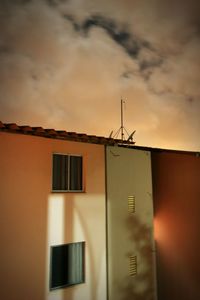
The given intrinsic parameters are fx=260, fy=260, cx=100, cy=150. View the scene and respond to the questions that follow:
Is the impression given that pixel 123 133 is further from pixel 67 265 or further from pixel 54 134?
pixel 67 265

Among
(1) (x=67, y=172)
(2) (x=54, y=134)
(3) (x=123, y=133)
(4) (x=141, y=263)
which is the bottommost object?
(4) (x=141, y=263)

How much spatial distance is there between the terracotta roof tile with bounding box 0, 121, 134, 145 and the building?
0.02 metres

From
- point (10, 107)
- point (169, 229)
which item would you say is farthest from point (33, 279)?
point (169, 229)

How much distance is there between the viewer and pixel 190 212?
243 inches

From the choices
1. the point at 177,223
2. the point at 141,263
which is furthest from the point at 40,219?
the point at 177,223

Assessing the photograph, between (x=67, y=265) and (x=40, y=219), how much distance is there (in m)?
1.05

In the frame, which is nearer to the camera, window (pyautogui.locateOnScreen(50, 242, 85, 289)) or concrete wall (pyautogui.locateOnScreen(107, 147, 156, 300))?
window (pyautogui.locateOnScreen(50, 242, 85, 289))

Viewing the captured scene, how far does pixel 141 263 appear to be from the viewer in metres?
5.89

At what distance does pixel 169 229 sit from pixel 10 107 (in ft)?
15.8

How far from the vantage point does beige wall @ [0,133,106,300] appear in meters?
4.41

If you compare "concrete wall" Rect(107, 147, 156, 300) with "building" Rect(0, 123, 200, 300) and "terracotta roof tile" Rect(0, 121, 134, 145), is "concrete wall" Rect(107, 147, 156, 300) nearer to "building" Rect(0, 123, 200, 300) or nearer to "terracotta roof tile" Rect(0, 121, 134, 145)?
"building" Rect(0, 123, 200, 300)

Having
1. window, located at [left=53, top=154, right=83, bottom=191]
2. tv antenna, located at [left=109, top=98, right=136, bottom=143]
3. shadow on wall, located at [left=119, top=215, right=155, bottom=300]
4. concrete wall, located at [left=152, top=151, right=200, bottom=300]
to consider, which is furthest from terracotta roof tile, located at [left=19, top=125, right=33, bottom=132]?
concrete wall, located at [left=152, top=151, right=200, bottom=300]

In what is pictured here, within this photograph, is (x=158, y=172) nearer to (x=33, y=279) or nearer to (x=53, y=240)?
(x=53, y=240)

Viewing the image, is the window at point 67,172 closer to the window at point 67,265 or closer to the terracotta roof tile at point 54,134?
the terracotta roof tile at point 54,134
